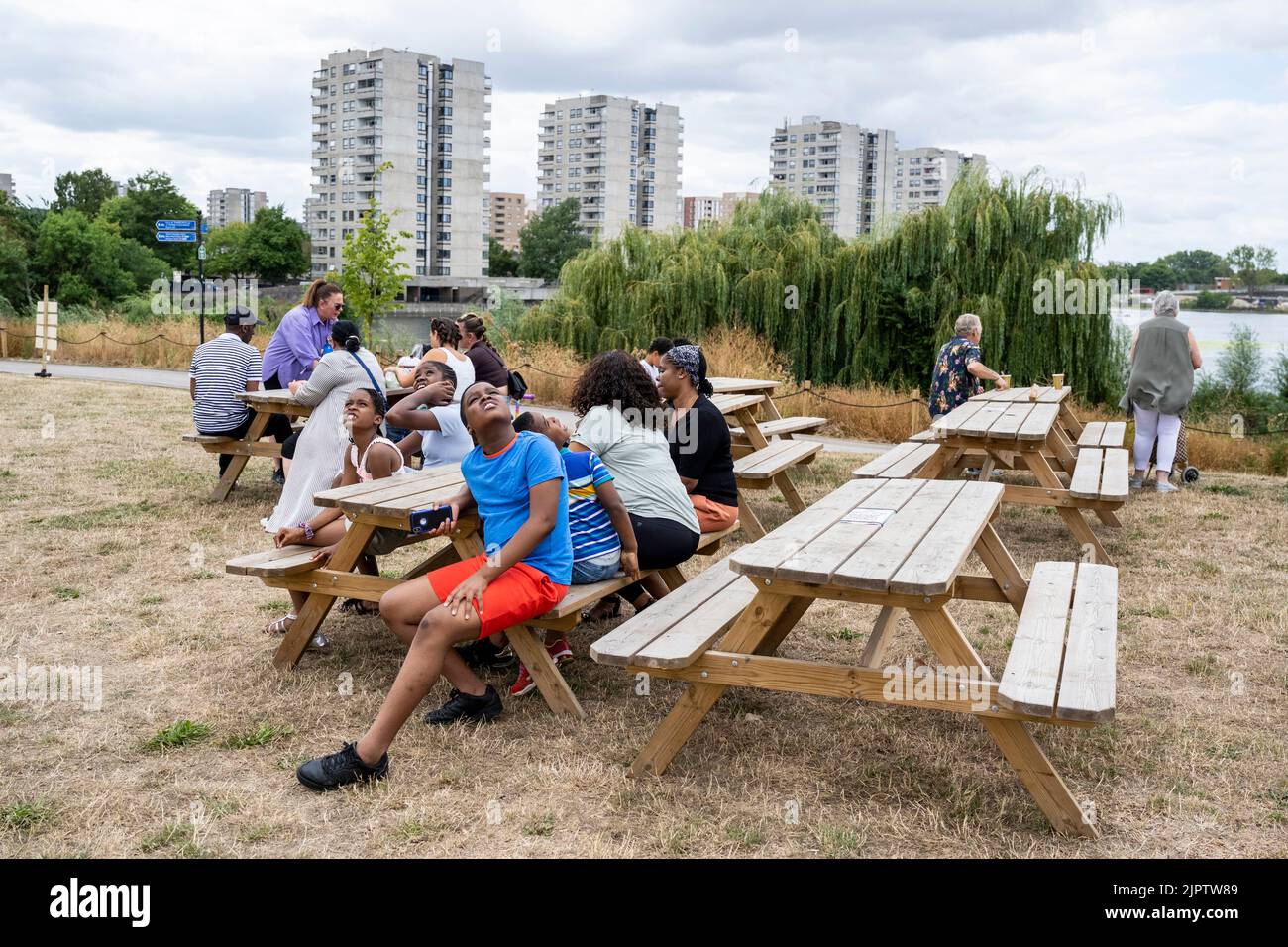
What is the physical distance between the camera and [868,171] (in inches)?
4129

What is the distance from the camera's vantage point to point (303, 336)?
8.80 meters

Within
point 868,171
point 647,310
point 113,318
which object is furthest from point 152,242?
point 647,310

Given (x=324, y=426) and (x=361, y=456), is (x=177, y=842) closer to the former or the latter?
(x=361, y=456)

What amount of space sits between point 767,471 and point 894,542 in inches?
137

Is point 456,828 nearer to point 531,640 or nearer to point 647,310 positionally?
point 531,640

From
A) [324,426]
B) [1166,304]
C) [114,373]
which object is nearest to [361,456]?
[324,426]

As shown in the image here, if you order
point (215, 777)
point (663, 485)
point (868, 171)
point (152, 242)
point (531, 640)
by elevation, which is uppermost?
point (868, 171)

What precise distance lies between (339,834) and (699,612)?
Answer: 150cm

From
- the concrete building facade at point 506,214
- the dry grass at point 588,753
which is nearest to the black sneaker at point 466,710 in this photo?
the dry grass at point 588,753

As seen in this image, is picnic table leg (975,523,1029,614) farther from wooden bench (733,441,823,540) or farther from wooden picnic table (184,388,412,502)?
wooden picnic table (184,388,412,502)

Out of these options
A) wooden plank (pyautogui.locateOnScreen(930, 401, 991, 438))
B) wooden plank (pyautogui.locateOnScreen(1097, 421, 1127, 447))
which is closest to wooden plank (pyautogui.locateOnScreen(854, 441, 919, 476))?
wooden plank (pyautogui.locateOnScreen(930, 401, 991, 438))

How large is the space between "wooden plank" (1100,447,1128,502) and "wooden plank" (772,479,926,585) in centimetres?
254

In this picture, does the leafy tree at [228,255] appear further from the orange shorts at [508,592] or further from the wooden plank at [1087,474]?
the orange shorts at [508,592]

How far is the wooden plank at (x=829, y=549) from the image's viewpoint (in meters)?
3.47
